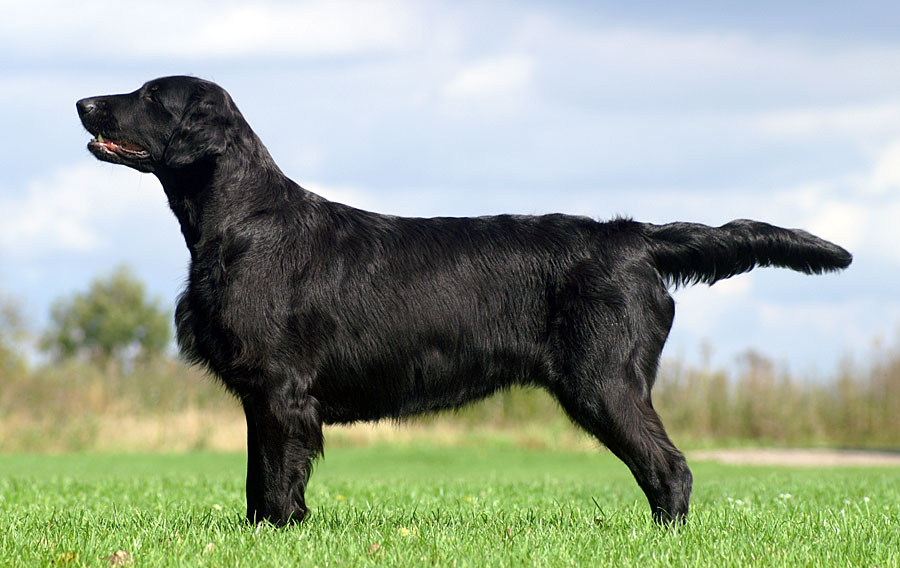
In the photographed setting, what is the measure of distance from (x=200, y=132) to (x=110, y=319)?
46359 mm

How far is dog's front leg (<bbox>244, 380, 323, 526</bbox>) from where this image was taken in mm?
4922

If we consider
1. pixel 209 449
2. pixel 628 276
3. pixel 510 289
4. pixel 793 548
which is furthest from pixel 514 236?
A: pixel 209 449

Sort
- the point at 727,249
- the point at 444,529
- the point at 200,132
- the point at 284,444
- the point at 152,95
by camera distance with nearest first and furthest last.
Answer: the point at 284,444, the point at 444,529, the point at 200,132, the point at 152,95, the point at 727,249

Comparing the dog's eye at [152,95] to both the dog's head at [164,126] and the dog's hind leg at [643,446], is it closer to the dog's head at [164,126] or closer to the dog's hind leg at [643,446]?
the dog's head at [164,126]

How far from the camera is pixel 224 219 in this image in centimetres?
524

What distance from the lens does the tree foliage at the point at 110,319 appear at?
48.5m

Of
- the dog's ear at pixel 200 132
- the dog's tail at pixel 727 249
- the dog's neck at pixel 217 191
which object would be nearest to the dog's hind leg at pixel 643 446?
the dog's tail at pixel 727 249

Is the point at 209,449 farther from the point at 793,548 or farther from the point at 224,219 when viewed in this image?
the point at 793,548

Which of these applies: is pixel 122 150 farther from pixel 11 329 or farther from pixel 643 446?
pixel 11 329

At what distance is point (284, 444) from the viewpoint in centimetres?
491

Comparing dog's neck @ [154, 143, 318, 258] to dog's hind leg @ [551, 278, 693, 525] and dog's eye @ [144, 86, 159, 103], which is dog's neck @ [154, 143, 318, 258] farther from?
dog's hind leg @ [551, 278, 693, 525]

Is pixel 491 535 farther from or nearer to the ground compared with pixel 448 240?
nearer to the ground

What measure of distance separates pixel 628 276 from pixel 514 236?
2.29 ft

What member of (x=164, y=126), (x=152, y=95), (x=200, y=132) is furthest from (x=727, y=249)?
Answer: (x=152, y=95)
